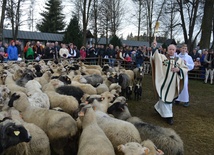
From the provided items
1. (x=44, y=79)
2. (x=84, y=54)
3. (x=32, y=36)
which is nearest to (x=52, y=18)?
(x=32, y=36)

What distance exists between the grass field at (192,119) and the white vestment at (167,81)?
0.50 metres

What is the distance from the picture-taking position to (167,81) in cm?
709

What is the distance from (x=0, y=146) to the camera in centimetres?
363

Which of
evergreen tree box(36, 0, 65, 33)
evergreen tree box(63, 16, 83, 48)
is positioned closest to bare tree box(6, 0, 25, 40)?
evergreen tree box(63, 16, 83, 48)

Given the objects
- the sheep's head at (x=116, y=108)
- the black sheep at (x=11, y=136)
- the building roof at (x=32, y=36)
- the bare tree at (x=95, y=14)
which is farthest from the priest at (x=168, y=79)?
the building roof at (x=32, y=36)

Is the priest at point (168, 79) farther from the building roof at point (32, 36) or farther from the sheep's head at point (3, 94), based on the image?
the building roof at point (32, 36)

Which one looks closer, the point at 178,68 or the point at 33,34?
the point at 178,68

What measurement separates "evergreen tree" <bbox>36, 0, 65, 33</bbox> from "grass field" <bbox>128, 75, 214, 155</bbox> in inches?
1416

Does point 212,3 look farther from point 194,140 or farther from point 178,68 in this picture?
point 194,140

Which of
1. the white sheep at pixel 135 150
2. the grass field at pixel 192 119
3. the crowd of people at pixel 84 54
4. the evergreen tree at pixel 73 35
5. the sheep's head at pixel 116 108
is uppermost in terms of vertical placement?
the evergreen tree at pixel 73 35

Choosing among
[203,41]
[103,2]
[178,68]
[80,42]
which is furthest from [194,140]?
[103,2]

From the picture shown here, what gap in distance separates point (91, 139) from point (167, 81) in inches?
152

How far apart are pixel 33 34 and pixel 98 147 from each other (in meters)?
36.9

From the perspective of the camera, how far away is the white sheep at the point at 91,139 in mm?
3468
